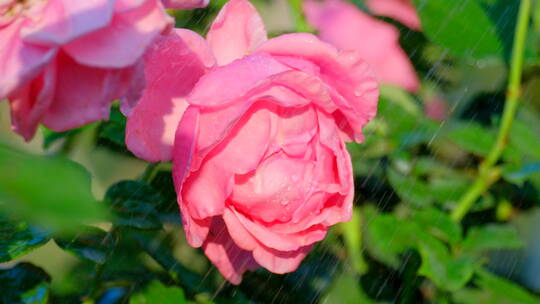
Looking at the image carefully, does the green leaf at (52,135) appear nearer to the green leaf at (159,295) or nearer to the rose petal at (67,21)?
the green leaf at (159,295)

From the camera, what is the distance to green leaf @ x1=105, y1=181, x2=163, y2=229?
1.88 ft

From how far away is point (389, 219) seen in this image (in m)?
0.77

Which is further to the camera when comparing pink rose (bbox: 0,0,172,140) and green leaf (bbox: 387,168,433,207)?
green leaf (bbox: 387,168,433,207)

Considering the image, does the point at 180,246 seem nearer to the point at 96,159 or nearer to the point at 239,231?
the point at 96,159

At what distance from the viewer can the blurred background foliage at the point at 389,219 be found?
63 cm

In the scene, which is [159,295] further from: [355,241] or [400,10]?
[400,10]

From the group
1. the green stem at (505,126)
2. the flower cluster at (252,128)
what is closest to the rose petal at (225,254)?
the flower cluster at (252,128)

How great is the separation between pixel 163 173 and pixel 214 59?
0.81 ft

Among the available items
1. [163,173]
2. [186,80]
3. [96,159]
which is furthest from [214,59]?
[96,159]

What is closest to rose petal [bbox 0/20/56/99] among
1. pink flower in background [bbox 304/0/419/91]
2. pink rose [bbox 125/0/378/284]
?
pink rose [bbox 125/0/378/284]

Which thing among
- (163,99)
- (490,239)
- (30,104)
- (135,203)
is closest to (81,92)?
(30,104)

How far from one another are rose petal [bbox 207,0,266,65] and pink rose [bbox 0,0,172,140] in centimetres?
17

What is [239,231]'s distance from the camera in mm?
495

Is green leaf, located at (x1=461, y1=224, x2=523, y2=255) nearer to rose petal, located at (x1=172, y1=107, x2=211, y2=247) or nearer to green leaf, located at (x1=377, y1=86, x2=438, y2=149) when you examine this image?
green leaf, located at (x1=377, y1=86, x2=438, y2=149)
